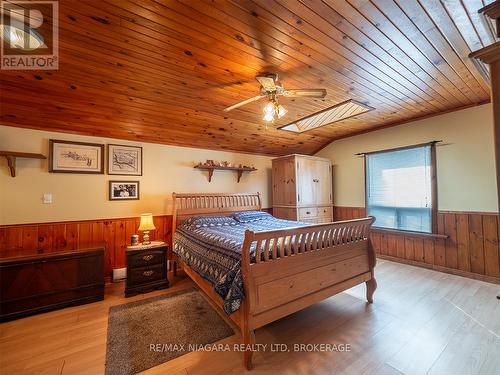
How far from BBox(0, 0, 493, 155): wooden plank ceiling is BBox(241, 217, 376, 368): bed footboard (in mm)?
1628

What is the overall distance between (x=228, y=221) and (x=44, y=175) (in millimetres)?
2668

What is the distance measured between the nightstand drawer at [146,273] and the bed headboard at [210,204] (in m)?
0.71

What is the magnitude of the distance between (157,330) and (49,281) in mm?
1536

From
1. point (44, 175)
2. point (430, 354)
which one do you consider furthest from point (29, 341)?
point (430, 354)

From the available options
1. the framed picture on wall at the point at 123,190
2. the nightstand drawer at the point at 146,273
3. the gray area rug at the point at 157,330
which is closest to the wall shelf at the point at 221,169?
the framed picture on wall at the point at 123,190

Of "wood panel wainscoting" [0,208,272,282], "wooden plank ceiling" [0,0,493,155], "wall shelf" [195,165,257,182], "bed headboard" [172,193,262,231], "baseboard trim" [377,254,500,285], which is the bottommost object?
"baseboard trim" [377,254,500,285]

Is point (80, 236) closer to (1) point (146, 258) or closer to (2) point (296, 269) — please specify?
(1) point (146, 258)

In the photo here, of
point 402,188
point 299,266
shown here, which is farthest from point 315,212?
point 299,266

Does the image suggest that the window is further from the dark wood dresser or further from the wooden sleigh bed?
the dark wood dresser

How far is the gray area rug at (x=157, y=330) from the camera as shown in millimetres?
1838

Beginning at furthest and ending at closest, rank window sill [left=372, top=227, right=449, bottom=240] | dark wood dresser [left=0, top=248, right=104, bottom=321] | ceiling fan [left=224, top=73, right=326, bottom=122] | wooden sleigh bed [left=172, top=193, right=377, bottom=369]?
window sill [left=372, top=227, right=449, bottom=240]
dark wood dresser [left=0, top=248, right=104, bottom=321]
ceiling fan [left=224, top=73, right=326, bottom=122]
wooden sleigh bed [left=172, top=193, right=377, bottom=369]

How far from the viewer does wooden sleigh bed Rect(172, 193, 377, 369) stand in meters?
1.79

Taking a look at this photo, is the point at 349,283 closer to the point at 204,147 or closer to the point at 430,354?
the point at 430,354

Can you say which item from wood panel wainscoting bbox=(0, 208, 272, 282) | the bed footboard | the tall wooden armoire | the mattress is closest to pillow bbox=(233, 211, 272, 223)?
the mattress
